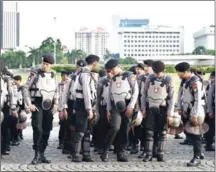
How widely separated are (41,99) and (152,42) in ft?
512

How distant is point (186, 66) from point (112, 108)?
1503mm

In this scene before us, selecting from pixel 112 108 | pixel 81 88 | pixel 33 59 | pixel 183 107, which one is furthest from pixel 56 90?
pixel 33 59

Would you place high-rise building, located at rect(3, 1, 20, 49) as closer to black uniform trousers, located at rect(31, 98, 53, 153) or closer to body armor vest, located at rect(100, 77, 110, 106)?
body armor vest, located at rect(100, 77, 110, 106)

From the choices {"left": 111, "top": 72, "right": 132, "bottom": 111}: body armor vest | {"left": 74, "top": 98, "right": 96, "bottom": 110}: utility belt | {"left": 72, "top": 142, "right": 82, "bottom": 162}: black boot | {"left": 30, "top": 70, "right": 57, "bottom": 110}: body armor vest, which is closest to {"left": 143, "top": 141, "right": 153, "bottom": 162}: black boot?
{"left": 111, "top": 72, "right": 132, "bottom": 111}: body armor vest

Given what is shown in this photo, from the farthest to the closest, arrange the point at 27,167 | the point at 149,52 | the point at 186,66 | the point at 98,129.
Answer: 1. the point at 149,52
2. the point at 98,129
3. the point at 186,66
4. the point at 27,167

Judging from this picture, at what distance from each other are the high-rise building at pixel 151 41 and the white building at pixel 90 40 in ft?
86.3

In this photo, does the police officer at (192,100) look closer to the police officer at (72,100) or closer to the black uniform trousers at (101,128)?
the black uniform trousers at (101,128)

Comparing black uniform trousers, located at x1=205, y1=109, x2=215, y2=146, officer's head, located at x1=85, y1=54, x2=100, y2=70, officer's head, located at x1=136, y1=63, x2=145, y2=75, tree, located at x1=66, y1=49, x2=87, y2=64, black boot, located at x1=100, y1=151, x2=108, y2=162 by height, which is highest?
tree, located at x1=66, y1=49, x2=87, y2=64

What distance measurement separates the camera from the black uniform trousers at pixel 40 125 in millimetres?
9117

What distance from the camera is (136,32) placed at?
541 feet

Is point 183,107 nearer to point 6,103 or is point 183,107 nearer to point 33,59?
point 6,103

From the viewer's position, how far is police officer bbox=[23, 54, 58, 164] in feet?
30.0

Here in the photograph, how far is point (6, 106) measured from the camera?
9.88m

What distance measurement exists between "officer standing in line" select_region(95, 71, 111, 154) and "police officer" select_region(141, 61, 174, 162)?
2.59 ft
